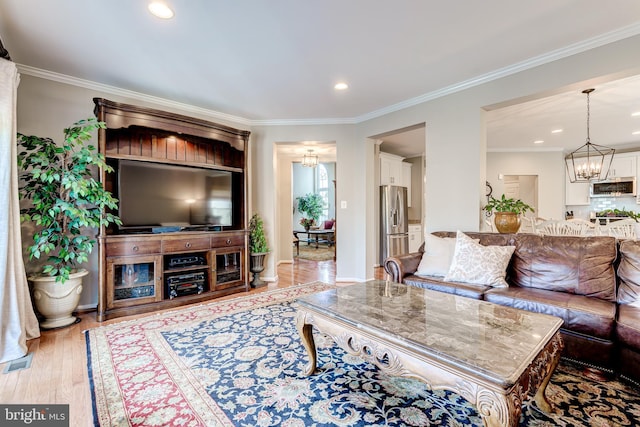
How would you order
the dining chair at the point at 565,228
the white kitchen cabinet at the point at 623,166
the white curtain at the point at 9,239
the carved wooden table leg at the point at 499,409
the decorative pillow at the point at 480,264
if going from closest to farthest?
the carved wooden table leg at the point at 499,409, the white curtain at the point at 9,239, the decorative pillow at the point at 480,264, the dining chair at the point at 565,228, the white kitchen cabinet at the point at 623,166

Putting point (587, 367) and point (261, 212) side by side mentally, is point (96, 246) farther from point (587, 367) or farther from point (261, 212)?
point (587, 367)

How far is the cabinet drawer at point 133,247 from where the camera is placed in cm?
296

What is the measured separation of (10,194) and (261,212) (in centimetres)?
286

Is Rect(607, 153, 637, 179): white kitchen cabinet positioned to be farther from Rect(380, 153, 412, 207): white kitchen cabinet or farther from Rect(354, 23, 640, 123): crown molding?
Rect(354, 23, 640, 123): crown molding

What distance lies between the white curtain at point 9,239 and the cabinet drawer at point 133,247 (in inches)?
27.7

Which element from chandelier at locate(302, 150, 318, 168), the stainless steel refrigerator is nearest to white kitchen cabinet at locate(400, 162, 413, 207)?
the stainless steel refrigerator

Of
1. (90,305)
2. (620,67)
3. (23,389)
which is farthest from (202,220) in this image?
(620,67)

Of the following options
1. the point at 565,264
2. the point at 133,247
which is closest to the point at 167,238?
the point at 133,247

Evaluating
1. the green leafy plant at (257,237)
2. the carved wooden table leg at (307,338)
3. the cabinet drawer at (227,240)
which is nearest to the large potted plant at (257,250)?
the green leafy plant at (257,237)

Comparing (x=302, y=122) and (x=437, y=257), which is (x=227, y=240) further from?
(x=437, y=257)

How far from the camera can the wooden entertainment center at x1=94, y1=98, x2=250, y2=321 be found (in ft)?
9.85

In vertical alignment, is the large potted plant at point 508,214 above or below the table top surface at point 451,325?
above

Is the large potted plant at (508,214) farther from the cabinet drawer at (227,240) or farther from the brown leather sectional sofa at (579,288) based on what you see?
the cabinet drawer at (227,240)

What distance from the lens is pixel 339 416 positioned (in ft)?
4.93
